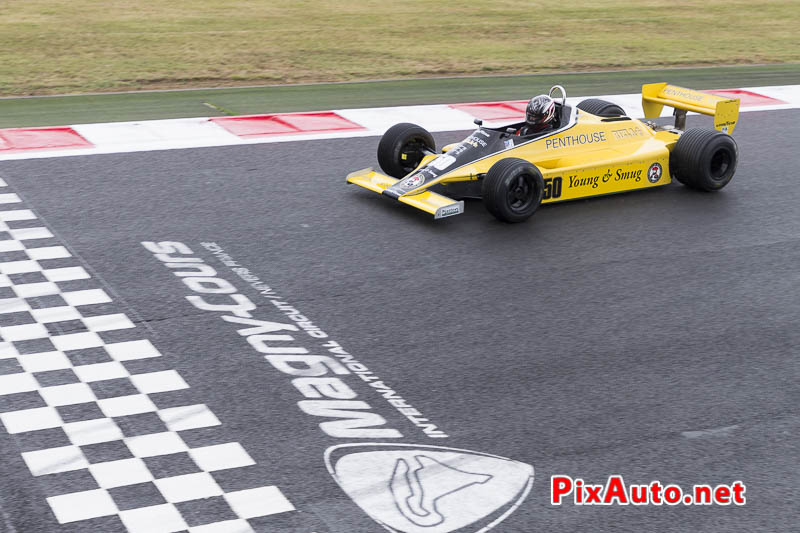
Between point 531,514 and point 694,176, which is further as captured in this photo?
point 694,176

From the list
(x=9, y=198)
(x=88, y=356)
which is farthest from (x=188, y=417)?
(x=9, y=198)

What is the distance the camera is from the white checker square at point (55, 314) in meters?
6.79

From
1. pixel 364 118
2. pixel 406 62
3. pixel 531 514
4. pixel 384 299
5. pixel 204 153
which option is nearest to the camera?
pixel 531 514

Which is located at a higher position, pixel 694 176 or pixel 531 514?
pixel 694 176

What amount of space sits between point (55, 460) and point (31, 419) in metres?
0.47

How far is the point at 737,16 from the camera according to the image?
21453 mm

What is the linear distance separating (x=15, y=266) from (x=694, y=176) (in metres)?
6.07

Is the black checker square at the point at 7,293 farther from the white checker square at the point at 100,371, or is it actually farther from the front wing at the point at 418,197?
the front wing at the point at 418,197

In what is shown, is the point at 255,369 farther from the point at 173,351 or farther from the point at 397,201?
the point at 397,201

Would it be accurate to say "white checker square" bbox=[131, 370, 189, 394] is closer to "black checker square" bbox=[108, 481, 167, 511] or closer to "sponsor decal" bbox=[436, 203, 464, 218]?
"black checker square" bbox=[108, 481, 167, 511]

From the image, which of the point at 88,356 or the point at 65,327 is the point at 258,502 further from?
the point at 65,327

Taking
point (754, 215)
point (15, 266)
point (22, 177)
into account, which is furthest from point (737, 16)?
point (15, 266)

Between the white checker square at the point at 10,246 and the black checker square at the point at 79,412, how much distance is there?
2675 mm

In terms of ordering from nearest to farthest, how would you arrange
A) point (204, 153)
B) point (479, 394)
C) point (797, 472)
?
point (797, 472)
point (479, 394)
point (204, 153)
